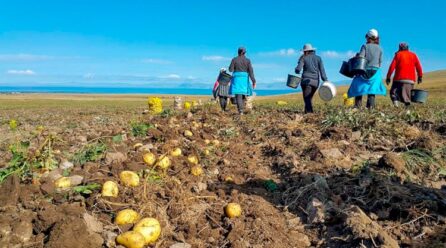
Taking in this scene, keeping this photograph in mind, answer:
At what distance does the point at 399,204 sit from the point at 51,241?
321 cm

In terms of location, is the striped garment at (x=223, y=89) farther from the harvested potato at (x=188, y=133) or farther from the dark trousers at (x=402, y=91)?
the harvested potato at (x=188, y=133)

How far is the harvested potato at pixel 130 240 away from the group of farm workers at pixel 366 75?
855cm

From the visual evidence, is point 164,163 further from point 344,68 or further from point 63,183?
point 344,68

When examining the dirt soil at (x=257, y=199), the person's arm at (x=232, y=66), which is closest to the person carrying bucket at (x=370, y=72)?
the person's arm at (x=232, y=66)

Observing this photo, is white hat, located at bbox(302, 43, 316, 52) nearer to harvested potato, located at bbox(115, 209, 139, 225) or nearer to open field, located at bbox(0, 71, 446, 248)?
open field, located at bbox(0, 71, 446, 248)

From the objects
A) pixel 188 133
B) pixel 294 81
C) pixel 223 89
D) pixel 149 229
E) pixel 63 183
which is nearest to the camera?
pixel 149 229

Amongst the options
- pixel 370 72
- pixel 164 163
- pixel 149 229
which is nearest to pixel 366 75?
pixel 370 72

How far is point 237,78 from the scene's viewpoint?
13438 mm

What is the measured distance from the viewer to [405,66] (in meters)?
11.9

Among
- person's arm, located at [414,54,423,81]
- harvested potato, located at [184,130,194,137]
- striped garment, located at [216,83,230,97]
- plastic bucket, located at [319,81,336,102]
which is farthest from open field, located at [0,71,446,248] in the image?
striped garment, located at [216,83,230,97]

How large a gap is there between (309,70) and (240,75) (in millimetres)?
2282

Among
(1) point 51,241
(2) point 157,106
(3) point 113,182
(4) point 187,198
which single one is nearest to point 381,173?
(4) point 187,198

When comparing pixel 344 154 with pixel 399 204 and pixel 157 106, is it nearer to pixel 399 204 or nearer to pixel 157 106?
pixel 399 204

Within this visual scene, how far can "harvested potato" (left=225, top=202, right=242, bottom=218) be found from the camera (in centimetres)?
452
